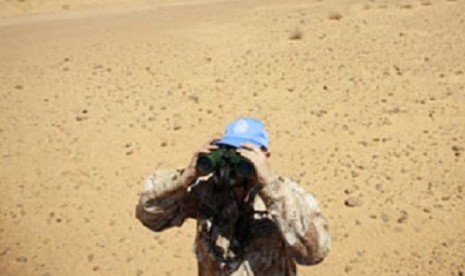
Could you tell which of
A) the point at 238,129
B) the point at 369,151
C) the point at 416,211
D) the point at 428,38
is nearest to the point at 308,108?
the point at 369,151

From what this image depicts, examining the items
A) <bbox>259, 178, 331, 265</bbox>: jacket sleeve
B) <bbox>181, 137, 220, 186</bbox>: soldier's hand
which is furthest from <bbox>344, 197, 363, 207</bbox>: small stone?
<bbox>181, 137, 220, 186</bbox>: soldier's hand

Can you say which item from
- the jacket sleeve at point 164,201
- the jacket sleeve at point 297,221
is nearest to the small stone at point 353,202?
the jacket sleeve at point 164,201

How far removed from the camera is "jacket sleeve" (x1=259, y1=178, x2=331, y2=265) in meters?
2.75

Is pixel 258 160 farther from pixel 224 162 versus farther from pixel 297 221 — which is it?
pixel 297 221

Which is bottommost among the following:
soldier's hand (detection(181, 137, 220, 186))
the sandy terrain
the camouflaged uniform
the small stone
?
the small stone

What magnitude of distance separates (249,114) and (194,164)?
6.12 m

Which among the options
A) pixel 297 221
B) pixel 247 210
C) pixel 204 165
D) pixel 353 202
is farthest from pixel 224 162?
pixel 353 202

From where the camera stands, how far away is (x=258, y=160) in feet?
8.89

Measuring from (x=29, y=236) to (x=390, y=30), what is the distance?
8.70 meters

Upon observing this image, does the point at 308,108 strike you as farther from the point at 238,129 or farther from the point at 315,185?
the point at 238,129

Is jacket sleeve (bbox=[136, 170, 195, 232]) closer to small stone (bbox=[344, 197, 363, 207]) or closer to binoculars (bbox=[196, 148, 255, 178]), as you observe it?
binoculars (bbox=[196, 148, 255, 178])

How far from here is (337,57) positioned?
36.0 ft

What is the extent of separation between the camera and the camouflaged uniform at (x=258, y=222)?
2768 millimetres

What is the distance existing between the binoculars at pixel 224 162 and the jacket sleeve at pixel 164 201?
0.67 feet
